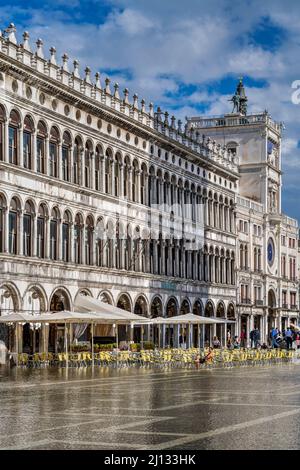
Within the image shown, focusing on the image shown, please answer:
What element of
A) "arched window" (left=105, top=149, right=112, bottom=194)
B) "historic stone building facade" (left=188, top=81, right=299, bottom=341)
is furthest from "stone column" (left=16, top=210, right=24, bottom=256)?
"historic stone building facade" (left=188, top=81, right=299, bottom=341)

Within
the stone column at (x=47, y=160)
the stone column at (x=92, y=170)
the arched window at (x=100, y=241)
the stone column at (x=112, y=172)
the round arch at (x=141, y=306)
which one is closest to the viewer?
the stone column at (x=47, y=160)

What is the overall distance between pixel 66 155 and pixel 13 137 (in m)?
6.33

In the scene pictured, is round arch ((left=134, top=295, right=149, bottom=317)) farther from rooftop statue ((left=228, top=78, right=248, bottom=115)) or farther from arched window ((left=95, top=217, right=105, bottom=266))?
rooftop statue ((left=228, top=78, right=248, bottom=115))

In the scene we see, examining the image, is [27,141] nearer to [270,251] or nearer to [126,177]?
[126,177]

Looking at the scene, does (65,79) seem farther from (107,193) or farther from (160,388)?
(160,388)

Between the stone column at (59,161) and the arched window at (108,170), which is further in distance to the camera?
the arched window at (108,170)

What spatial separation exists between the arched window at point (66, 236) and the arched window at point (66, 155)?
2160 millimetres

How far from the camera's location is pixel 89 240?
57.8m

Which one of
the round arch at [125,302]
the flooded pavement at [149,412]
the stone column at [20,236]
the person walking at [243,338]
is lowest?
the person walking at [243,338]

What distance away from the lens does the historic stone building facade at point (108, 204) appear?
49406mm

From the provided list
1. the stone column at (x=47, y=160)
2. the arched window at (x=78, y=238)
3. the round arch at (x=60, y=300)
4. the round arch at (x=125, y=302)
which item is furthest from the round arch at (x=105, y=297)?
the stone column at (x=47, y=160)

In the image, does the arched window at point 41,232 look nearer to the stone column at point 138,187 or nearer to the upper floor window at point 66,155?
the upper floor window at point 66,155

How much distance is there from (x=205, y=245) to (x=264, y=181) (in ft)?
70.9

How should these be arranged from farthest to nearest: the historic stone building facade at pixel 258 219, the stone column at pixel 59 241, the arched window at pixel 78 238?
the historic stone building facade at pixel 258 219 < the arched window at pixel 78 238 < the stone column at pixel 59 241
